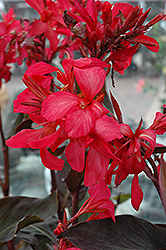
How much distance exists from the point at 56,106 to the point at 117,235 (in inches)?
6.0

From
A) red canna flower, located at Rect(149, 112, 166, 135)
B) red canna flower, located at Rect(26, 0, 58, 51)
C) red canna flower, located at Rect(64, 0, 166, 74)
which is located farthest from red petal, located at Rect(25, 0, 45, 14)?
red canna flower, located at Rect(149, 112, 166, 135)

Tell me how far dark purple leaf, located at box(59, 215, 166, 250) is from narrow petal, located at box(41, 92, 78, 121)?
118mm

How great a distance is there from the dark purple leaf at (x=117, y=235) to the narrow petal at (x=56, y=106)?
12 cm

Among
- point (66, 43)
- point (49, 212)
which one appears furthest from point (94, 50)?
point (49, 212)

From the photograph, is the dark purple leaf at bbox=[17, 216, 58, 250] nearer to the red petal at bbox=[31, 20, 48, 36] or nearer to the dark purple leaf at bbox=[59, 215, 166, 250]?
the dark purple leaf at bbox=[59, 215, 166, 250]

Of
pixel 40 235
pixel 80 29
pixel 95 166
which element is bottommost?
pixel 40 235

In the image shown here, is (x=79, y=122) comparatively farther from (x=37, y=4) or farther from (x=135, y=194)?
(x=37, y=4)

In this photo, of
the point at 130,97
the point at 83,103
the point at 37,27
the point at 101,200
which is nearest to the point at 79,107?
the point at 83,103

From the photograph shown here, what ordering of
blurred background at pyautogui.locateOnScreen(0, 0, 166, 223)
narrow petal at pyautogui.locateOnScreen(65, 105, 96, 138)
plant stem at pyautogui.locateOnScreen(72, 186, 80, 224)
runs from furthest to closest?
blurred background at pyautogui.locateOnScreen(0, 0, 166, 223), plant stem at pyautogui.locateOnScreen(72, 186, 80, 224), narrow petal at pyautogui.locateOnScreen(65, 105, 96, 138)

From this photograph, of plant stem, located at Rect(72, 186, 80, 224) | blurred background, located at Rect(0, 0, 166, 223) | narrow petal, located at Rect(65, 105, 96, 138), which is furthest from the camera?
blurred background, located at Rect(0, 0, 166, 223)

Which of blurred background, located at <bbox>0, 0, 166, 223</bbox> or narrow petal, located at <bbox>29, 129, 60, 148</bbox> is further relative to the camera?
blurred background, located at <bbox>0, 0, 166, 223</bbox>

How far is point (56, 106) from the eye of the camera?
0.23 meters

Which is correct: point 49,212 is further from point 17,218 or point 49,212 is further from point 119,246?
point 119,246

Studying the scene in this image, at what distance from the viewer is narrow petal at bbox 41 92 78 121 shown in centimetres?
22
